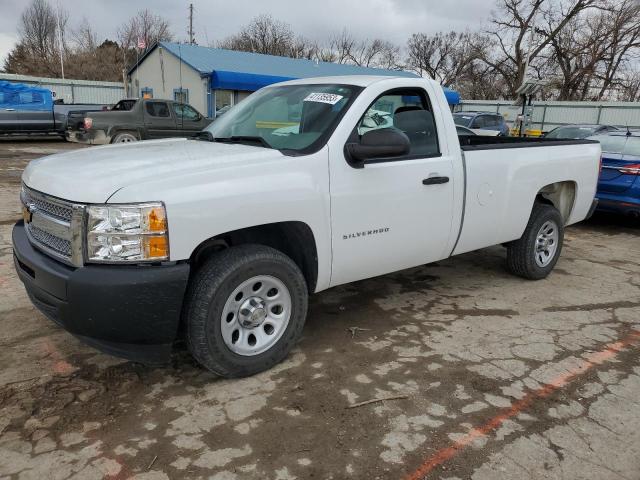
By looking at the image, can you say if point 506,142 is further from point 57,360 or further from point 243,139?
point 57,360

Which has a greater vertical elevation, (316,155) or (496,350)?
(316,155)

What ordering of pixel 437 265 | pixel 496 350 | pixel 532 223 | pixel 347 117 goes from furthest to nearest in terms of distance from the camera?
pixel 437 265, pixel 532 223, pixel 496 350, pixel 347 117

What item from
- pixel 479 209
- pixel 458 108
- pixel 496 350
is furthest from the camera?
pixel 458 108

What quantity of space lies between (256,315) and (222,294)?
333 mm

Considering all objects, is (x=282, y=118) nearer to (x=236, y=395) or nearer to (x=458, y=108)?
(x=236, y=395)

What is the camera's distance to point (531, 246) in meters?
5.15

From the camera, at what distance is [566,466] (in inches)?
99.4

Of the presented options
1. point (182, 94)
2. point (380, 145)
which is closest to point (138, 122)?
point (182, 94)

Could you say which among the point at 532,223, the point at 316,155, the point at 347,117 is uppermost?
the point at 347,117

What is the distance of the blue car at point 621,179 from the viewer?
7.48m

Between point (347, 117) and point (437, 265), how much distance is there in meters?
2.82

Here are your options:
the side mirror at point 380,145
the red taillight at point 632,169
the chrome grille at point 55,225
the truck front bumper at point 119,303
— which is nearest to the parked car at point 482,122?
the red taillight at point 632,169

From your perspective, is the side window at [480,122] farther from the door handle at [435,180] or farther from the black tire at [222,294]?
the black tire at [222,294]

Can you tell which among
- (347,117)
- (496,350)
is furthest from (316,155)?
(496,350)
